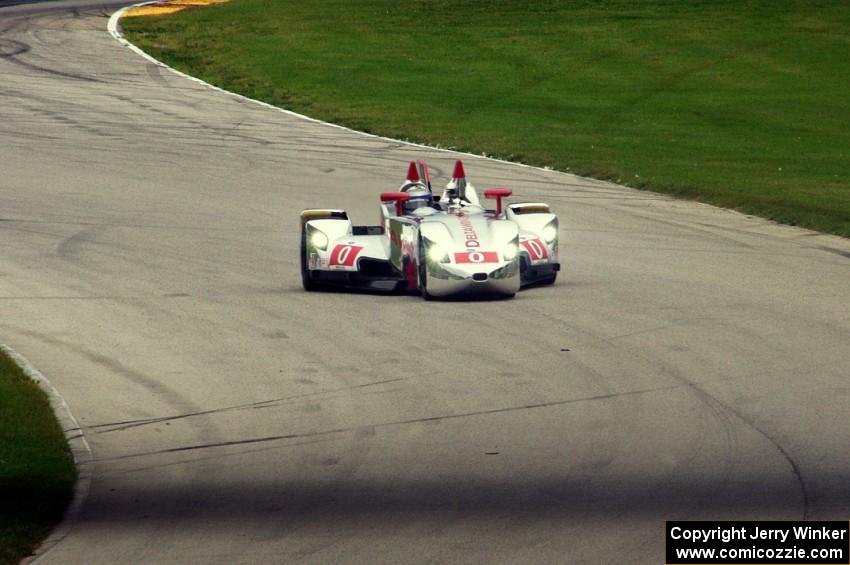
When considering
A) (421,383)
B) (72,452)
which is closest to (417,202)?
(421,383)

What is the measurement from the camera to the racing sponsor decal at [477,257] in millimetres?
15672

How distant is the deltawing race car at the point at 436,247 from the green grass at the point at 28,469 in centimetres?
513

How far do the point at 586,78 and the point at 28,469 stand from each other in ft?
107

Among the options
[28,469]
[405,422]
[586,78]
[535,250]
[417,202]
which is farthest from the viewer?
[586,78]

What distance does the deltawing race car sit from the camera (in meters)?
15.8

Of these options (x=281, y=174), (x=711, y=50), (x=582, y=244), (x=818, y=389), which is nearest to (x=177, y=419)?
(x=818, y=389)

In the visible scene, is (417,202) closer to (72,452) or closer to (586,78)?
(72,452)

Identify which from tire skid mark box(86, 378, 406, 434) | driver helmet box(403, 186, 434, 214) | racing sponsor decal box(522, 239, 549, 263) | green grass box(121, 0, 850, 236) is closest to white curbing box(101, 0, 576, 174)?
green grass box(121, 0, 850, 236)

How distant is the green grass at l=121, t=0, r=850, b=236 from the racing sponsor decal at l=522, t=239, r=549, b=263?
6.51 metres

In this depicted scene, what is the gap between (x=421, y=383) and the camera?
41.6ft

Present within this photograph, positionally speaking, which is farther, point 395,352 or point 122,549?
point 395,352

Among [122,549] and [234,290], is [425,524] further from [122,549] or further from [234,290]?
[234,290]

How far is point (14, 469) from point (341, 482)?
2460mm

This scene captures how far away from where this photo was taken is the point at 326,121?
3406 centimetres
